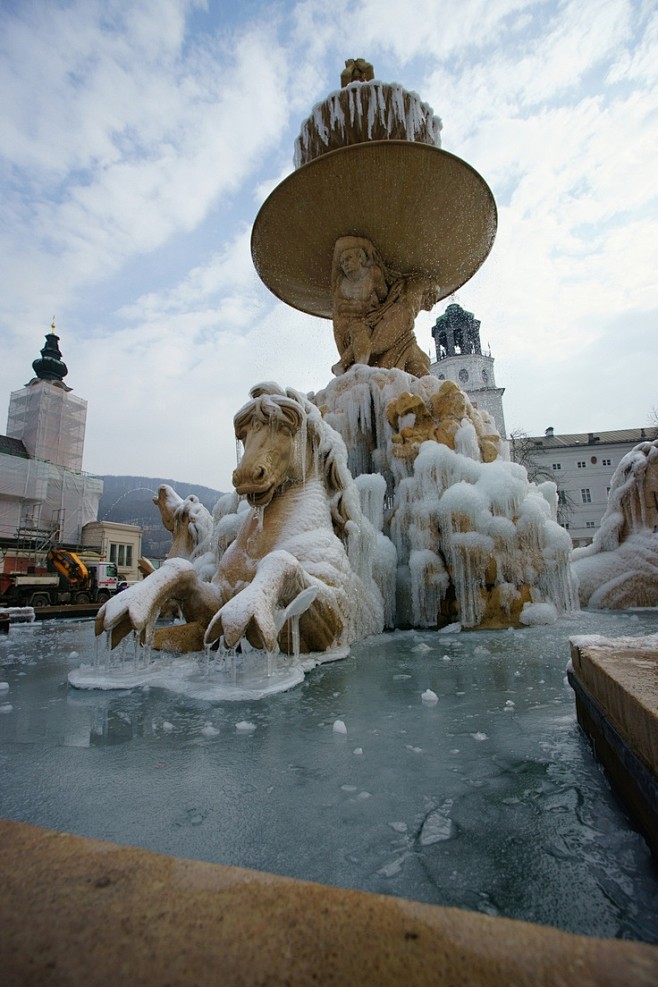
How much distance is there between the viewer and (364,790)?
1406 mm

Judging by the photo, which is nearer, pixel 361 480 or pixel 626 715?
pixel 626 715

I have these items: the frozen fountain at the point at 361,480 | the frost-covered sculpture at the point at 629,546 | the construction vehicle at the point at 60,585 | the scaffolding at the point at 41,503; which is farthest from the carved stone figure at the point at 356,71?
the scaffolding at the point at 41,503

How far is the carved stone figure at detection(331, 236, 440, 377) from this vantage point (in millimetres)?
10273

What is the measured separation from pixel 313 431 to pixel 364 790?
341cm

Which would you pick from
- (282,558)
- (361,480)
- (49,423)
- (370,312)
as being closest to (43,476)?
(49,423)

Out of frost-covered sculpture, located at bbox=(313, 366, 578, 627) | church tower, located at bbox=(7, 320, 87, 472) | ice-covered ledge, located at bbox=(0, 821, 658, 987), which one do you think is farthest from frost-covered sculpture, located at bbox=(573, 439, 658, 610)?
church tower, located at bbox=(7, 320, 87, 472)

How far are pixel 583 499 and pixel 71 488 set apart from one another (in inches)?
1481

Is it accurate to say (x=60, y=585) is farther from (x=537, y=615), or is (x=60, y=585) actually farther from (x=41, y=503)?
(x=41, y=503)

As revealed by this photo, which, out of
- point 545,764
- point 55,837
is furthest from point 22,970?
point 545,764

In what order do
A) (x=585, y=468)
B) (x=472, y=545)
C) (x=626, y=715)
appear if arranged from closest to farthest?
(x=626, y=715) < (x=472, y=545) < (x=585, y=468)

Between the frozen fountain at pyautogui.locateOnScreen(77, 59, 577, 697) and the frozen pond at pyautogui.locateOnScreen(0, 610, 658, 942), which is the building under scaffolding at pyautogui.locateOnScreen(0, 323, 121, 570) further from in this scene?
the frozen pond at pyautogui.locateOnScreen(0, 610, 658, 942)

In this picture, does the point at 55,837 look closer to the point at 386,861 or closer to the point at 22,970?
the point at 22,970

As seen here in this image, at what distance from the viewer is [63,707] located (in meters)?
2.40

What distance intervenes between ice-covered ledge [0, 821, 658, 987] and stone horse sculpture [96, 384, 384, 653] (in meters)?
1.99
